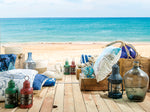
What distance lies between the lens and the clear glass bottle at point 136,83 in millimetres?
2959

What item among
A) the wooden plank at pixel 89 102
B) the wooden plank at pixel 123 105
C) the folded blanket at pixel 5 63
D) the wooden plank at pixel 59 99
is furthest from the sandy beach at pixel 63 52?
the wooden plank at pixel 123 105

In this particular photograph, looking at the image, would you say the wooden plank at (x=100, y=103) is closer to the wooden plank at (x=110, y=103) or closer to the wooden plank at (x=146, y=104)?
the wooden plank at (x=110, y=103)

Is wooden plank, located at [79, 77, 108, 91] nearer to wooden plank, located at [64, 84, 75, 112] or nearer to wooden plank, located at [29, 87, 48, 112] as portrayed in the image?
wooden plank, located at [64, 84, 75, 112]

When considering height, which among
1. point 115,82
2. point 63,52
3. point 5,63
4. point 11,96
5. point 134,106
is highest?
point 63,52

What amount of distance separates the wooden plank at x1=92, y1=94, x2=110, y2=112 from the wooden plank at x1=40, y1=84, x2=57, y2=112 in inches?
21.2

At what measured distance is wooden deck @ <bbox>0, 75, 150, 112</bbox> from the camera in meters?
2.69

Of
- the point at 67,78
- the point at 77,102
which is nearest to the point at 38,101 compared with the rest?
the point at 77,102

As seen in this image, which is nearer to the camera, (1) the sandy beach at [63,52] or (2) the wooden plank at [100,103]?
(2) the wooden plank at [100,103]

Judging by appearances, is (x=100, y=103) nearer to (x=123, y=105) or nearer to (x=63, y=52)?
(x=123, y=105)

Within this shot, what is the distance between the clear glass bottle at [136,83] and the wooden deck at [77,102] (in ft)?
0.29

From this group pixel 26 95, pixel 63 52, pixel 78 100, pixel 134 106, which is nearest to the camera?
pixel 26 95

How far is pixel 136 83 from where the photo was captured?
9.71ft

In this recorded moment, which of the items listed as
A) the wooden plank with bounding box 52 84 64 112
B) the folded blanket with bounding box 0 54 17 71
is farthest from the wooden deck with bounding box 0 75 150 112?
the folded blanket with bounding box 0 54 17 71

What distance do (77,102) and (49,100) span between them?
0.36 meters
